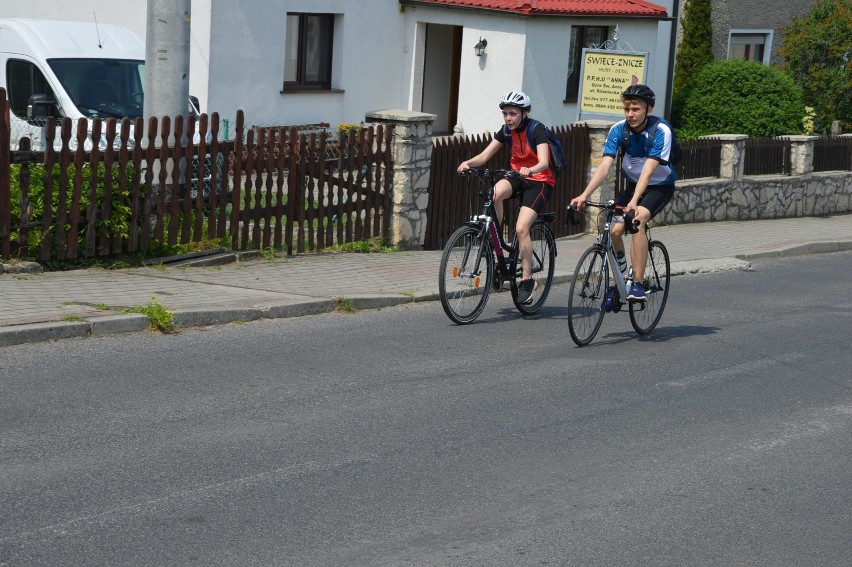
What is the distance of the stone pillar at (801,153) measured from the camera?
21156mm

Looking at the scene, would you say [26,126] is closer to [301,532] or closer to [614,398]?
[614,398]

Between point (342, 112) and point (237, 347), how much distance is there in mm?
14578

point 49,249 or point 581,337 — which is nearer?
point 581,337

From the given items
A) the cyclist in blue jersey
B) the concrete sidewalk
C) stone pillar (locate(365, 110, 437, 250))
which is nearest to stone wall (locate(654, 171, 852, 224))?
the concrete sidewalk

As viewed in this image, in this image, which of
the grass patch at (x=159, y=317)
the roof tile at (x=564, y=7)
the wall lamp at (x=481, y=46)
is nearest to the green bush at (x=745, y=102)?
the roof tile at (x=564, y=7)

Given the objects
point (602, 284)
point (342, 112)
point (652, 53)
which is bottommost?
point (602, 284)

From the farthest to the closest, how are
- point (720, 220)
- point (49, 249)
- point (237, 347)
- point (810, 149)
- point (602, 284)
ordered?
point (810, 149) < point (720, 220) < point (49, 249) < point (602, 284) < point (237, 347)

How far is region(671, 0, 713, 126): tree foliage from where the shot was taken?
2856cm

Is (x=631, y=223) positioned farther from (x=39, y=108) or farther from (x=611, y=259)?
(x=39, y=108)

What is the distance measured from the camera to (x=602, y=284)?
Result: 9312mm

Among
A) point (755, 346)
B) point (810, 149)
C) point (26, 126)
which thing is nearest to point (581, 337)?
point (755, 346)

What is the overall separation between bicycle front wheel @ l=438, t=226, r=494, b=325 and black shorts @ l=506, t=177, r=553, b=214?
1.72 feet

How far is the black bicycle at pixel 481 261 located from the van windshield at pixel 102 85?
6642mm

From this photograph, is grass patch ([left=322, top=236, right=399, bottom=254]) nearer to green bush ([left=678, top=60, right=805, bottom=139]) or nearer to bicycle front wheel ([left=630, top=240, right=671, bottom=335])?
bicycle front wheel ([left=630, top=240, right=671, bottom=335])
